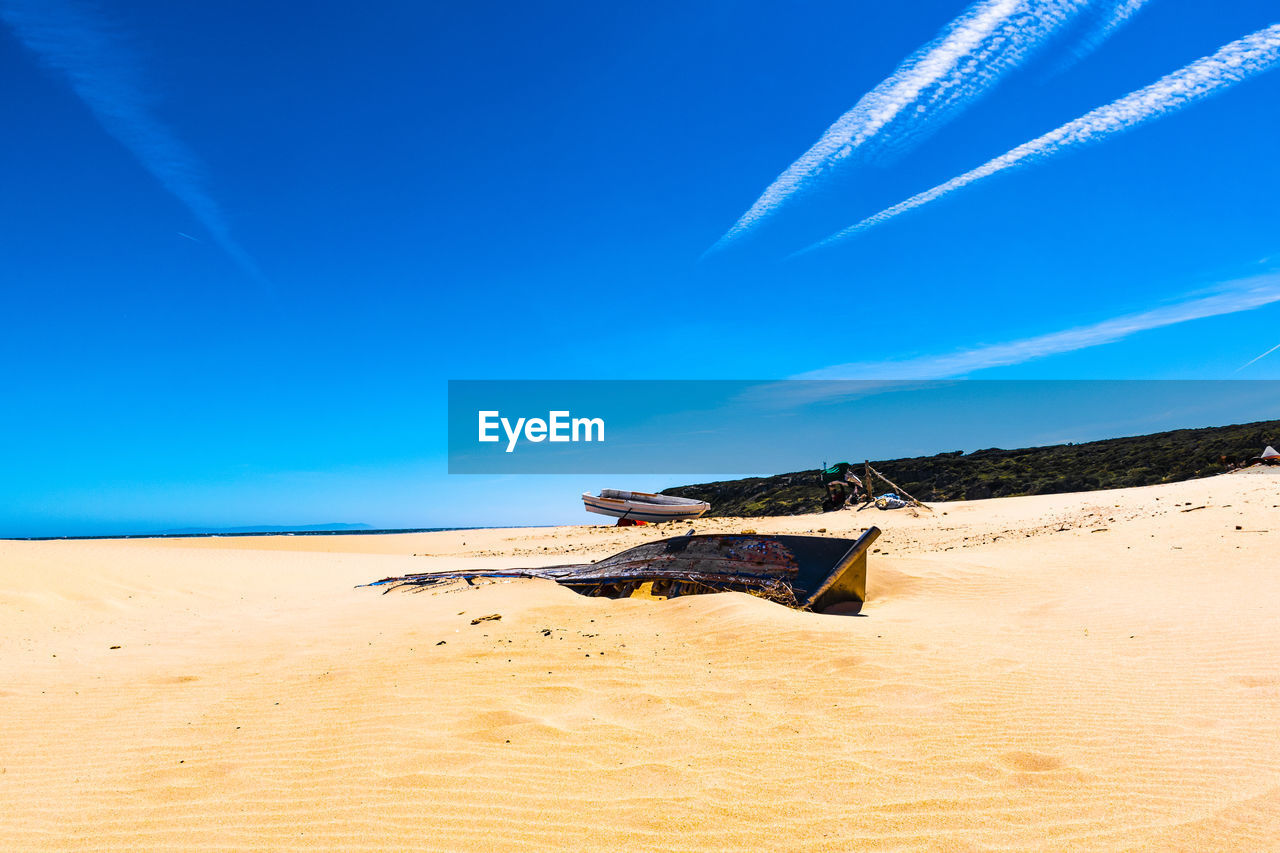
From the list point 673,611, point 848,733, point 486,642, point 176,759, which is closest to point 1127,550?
point 673,611

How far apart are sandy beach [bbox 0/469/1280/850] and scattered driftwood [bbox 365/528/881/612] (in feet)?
2.45

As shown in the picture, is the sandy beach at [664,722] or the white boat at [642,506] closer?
the sandy beach at [664,722]

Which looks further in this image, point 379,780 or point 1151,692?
point 1151,692

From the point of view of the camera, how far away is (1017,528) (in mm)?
17000

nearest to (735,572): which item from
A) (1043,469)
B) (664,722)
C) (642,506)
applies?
A: (664,722)

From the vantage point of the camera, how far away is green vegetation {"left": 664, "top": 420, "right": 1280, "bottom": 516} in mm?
31391

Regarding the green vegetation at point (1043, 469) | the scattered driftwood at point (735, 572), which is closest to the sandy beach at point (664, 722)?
the scattered driftwood at point (735, 572)

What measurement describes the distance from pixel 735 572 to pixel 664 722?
5907 mm

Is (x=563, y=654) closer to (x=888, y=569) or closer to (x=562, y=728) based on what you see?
(x=562, y=728)

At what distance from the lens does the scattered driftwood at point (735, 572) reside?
9234 mm

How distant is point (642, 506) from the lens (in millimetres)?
36781

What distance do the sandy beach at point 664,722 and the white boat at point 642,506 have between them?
87.2 ft

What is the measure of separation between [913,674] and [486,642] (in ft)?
13.5

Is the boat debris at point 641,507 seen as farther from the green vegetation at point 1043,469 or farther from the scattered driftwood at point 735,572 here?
the scattered driftwood at point 735,572
